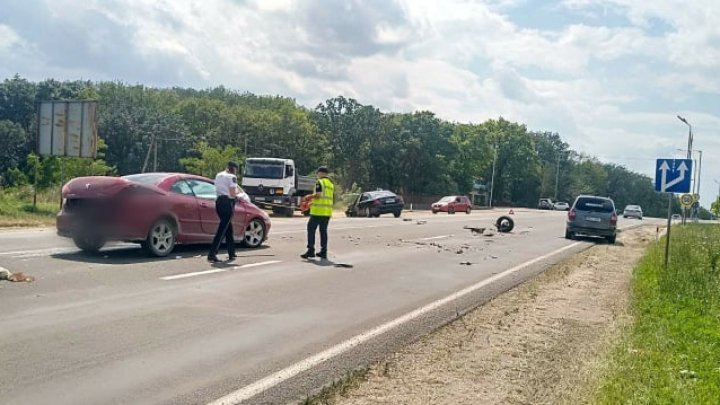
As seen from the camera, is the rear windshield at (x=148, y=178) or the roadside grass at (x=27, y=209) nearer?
the rear windshield at (x=148, y=178)

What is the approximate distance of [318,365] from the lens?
6.16m

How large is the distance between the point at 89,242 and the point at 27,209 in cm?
1228

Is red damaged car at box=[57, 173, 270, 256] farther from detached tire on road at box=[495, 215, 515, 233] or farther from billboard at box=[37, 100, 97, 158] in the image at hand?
detached tire on road at box=[495, 215, 515, 233]


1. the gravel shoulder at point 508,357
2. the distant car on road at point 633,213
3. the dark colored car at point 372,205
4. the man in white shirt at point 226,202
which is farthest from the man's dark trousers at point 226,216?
the distant car on road at point 633,213

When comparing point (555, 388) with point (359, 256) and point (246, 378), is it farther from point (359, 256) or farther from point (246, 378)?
point (359, 256)

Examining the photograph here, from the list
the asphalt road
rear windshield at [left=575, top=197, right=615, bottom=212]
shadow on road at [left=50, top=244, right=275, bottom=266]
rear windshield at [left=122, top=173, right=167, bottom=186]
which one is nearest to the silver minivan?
rear windshield at [left=575, top=197, right=615, bottom=212]

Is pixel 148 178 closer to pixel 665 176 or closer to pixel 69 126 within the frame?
pixel 665 176

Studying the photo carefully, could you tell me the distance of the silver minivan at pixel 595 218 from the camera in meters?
25.5

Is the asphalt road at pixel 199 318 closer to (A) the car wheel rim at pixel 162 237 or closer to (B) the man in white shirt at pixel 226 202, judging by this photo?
(A) the car wheel rim at pixel 162 237

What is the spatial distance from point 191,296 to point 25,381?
367 centimetres

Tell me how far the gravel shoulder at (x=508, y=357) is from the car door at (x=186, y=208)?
5.63 m

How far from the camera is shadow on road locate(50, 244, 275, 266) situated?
11250mm

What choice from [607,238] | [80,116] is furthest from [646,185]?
[80,116]

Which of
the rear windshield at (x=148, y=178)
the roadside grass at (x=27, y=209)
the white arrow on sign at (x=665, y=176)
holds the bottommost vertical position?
the roadside grass at (x=27, y=209)
